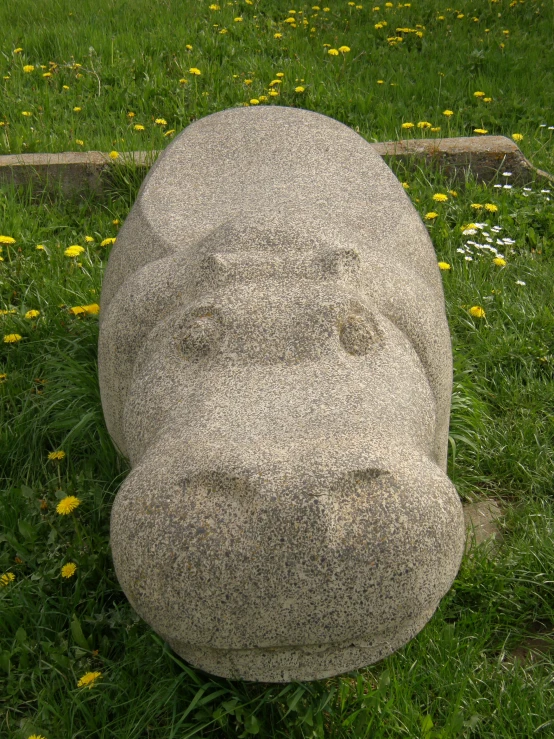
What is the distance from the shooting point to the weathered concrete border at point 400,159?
4.67 meters

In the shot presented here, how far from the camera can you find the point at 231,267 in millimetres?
2096

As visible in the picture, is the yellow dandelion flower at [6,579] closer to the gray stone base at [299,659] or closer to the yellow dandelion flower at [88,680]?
the yellow dandelion flower at [88,680]

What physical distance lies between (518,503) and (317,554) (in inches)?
61.3

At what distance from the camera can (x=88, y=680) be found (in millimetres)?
2080

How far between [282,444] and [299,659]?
449mm

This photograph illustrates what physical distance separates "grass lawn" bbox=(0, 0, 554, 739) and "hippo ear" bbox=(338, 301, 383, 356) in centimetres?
81

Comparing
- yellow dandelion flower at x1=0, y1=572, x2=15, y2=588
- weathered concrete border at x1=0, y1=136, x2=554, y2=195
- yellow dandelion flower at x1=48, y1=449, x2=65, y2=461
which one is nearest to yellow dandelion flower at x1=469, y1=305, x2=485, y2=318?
weathered concrete border at x1=0, y1=136, x2=554, y2=195

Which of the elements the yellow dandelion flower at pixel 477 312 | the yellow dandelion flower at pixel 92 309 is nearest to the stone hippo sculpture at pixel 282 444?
the yellow dandelion flower at pixel 92 309

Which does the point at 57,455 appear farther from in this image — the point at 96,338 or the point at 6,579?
the point at 96,338

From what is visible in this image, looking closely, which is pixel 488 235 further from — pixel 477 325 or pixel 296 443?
pixel 296 443

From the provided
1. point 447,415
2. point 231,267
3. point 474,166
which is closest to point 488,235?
point 474,166

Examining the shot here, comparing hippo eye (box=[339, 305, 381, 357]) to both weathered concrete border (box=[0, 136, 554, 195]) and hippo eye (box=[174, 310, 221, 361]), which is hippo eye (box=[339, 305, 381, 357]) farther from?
weathered concrete border (box=[0, 136, 554, 195])

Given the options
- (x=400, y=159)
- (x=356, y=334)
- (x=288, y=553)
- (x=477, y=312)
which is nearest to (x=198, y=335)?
(x=356, y=334)

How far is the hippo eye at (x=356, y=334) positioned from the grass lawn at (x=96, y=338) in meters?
0.81
